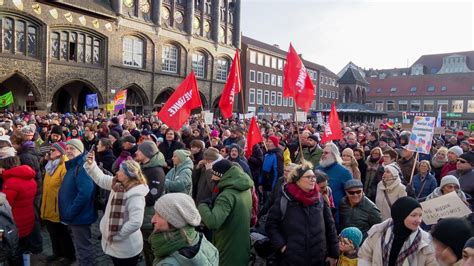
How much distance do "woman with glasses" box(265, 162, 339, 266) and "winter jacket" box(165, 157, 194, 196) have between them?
4.64ft

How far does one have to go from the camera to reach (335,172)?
5113 millimetres

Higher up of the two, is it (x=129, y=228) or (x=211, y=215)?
(x=211, y=215)

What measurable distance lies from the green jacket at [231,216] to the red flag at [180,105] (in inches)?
168

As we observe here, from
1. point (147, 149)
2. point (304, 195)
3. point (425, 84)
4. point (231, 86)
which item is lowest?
point (304, 195)

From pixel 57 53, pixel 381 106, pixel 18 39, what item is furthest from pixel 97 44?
pixel 381 106

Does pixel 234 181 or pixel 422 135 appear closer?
pixel 234 181

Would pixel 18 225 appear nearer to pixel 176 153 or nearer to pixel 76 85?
pixel 176 153

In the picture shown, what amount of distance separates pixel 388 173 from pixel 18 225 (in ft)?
A: 15.2

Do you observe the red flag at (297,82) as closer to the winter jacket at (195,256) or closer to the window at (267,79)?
the winter jacket at (195,256)

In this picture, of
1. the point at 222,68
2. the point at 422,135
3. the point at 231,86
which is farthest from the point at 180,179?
the point at 222,68

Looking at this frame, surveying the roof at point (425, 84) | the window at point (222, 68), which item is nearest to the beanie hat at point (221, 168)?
the window at point (222, 68)

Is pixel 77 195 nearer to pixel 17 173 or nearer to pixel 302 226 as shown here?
pixel 17 173

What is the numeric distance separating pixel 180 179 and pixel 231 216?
50.1 inches

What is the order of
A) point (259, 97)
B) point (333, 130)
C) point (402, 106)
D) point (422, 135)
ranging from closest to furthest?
point (422, 135)
point (333, 130)
point (259, 97)
point (402, 106)
